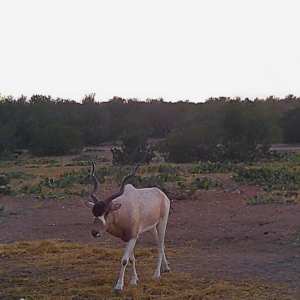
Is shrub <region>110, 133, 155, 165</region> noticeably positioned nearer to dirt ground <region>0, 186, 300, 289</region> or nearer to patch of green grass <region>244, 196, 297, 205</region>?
dirt ground <region>0, 186, 300, 289</region>

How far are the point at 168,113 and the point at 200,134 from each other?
26.3 metres

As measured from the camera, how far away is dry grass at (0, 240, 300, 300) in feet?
22.5

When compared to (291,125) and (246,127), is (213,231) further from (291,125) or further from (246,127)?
(291,125)

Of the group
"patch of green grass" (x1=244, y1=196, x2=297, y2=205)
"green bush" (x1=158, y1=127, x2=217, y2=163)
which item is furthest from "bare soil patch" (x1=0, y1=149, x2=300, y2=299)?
"green bush" (x1=158, y1=127, x2=217, y2=163)

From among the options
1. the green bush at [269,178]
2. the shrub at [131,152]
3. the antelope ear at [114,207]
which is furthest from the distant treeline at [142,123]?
the antelope ear at [114,207]

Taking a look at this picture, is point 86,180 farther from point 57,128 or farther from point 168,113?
point 168,113

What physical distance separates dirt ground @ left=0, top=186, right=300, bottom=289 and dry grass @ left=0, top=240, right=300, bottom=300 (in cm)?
48

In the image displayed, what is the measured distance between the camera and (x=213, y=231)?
1166 cm

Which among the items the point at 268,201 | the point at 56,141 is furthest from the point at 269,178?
the point at 56,141

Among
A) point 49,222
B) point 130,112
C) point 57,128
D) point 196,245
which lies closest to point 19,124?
point 57,128

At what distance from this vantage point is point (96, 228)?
677 centimetres

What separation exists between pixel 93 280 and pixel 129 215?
111cm

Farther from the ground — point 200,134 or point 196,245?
point 200,134

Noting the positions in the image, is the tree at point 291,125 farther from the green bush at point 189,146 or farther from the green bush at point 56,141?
the green bush at point 56,141
